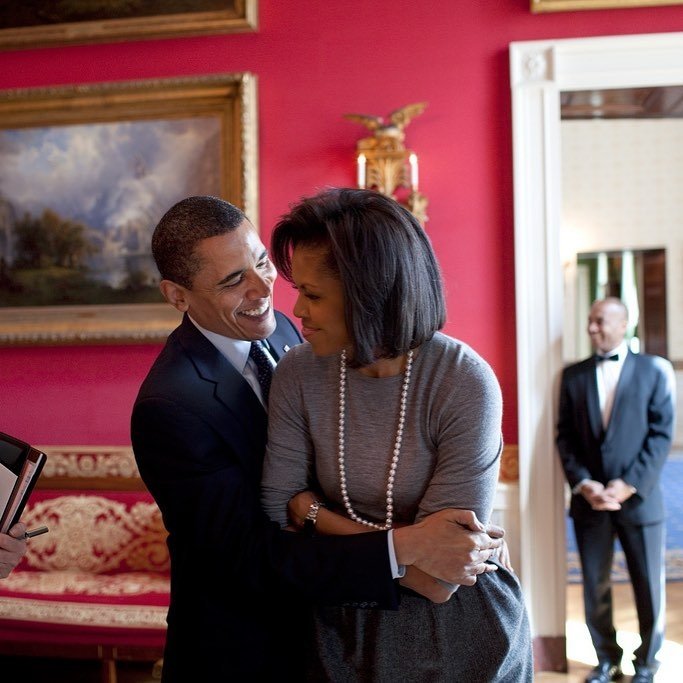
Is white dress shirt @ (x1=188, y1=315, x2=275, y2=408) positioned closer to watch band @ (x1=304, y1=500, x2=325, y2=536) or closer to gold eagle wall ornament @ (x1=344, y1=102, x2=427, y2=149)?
watch band @ (x1=304, y1=500, x2=325, y2=536)

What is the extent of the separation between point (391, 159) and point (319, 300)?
2.90 m

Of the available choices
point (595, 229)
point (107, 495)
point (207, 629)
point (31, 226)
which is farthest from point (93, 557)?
point (595, 229)

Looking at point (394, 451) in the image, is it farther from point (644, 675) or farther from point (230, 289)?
point (644, 675)

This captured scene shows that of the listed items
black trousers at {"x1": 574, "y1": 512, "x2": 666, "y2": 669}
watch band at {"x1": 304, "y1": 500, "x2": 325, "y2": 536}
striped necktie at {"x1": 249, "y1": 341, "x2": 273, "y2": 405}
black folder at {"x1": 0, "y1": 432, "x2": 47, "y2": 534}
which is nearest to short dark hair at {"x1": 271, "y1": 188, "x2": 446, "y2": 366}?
watch band at {"x1": 304, "y1": 500, "x2": 325, "y2": 536}

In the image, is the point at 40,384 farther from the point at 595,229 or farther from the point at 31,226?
the point at 595,229

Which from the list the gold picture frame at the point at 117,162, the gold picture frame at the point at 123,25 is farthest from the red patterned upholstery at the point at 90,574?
the gold picture frame at the point at 123,25

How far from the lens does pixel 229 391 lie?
6.07 ft

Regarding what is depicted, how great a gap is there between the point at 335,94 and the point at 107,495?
265 centimetres

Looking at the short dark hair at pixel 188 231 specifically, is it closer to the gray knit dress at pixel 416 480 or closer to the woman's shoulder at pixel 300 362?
the woman's shoulder at pixel 300 362

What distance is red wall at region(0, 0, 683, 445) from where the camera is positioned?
14.3 ft

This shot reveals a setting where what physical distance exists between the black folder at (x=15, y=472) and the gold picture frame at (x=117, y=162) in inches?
101

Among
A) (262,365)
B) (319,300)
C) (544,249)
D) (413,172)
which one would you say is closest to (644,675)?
(544,249)

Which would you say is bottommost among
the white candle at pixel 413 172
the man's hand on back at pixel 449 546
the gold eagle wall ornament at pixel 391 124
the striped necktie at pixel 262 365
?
the man's hand on back at pixel 449 546

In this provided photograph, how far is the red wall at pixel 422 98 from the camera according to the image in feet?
14.3
